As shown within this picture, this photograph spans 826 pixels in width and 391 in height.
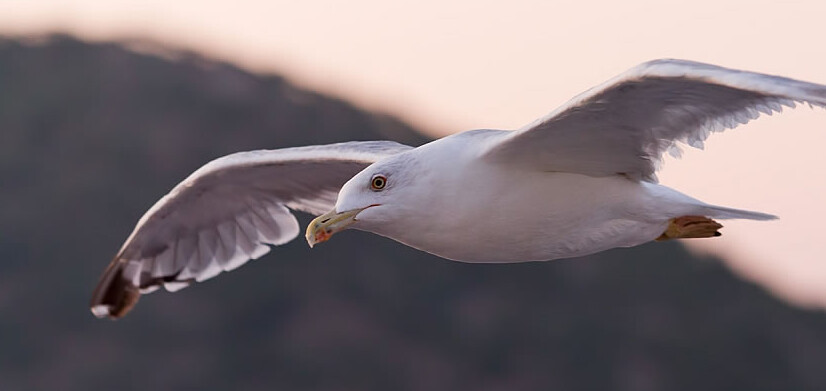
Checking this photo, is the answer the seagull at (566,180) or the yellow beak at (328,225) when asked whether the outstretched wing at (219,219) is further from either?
the yellow beak at (328,225)

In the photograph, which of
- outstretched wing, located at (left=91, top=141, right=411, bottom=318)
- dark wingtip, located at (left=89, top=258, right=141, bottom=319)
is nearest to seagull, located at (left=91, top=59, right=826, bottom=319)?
outstretched wing, located at (left=91, top=141, right=411, bottom=318)

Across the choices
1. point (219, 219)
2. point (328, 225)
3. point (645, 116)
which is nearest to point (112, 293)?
point (219, 219)

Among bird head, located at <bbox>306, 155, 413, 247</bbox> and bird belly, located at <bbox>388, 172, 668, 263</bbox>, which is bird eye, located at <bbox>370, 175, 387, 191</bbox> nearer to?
bird head, located at <bbox>306, 155, 413, 247</bbox>

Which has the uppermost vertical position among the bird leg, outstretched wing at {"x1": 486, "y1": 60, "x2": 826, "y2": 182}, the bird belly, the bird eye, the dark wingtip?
outstretched wing at {"x1": 486, "y1": 60, "x2": 826, "y2": 182}

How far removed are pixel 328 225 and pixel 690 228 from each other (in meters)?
2.16

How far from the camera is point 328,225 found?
7539 millimetres

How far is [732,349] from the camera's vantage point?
94.4 feet

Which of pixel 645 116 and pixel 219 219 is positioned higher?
pixel 645 116

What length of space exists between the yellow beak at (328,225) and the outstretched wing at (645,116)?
0.81 metres

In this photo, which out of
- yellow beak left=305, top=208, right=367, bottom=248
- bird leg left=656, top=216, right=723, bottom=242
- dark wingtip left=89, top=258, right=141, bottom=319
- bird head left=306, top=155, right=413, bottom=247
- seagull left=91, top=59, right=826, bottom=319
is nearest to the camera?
seagull left=91, top=59, right=826, bottom=319

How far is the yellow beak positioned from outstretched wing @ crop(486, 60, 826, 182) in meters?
0.81

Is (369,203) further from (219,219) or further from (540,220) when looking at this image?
(219,219)

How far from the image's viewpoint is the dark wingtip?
11195mm

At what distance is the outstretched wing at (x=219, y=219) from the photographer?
10.2 m
